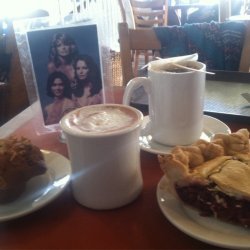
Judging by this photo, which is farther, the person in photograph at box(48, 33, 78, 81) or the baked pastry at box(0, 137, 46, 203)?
the person in photograph at box(48, 33, 78, 81)

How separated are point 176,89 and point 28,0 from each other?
2.43m

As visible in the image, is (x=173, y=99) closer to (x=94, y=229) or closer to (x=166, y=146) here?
(x=166, y=146)

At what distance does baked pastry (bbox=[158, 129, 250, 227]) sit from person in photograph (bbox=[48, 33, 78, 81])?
1.01 feet

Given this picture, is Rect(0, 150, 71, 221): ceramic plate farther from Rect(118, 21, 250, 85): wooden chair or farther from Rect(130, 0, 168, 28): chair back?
Rect(130, 0, 168, 28): chair back

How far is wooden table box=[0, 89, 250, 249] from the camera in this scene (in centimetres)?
39

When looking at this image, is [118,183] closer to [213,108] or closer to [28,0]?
[213,108]

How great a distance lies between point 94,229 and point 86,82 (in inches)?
13.0

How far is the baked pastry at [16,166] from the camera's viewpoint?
1.43ft

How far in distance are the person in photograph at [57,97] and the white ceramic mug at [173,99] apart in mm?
145

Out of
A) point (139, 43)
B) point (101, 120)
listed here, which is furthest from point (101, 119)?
point (139, 43)

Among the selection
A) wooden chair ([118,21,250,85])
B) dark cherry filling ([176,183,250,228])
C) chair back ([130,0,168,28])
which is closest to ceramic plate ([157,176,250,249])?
dark cherry filling ([176,183,250,228])

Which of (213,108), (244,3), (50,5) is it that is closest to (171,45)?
(213,108)

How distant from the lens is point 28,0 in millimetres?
2617

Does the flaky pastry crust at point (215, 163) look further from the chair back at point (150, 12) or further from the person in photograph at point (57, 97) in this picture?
the chair back at point (150, 12)
